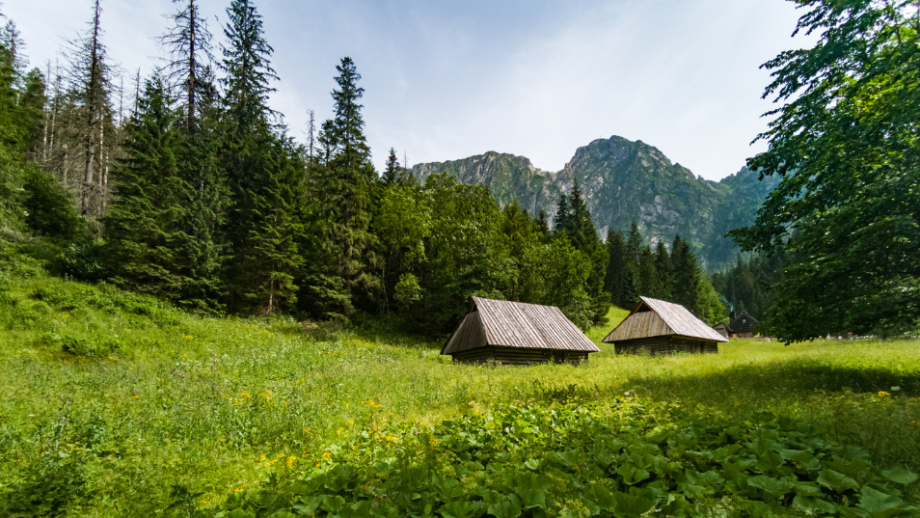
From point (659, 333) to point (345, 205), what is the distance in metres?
24.8

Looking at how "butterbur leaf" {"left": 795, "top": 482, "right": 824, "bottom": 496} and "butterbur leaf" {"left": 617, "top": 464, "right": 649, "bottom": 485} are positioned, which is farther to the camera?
"butterbur leaf" {"left": 617, "top": 464, "right": 649, "bottom": 485}

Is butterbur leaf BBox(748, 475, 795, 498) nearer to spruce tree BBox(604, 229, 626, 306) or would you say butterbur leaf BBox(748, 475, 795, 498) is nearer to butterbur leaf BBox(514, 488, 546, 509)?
butterbur leaf BBox(514, 488, 546, 509)

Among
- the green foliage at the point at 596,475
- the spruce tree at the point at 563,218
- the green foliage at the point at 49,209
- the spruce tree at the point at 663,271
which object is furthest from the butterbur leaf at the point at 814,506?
the spruce tree at the point at 663,271

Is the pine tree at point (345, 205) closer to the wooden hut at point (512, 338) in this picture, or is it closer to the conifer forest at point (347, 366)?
the conifer forest at point (347, 366)

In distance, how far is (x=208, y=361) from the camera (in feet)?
40.7

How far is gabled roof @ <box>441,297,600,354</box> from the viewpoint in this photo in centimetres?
1906

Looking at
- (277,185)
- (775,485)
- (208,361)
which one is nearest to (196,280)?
(277,185)

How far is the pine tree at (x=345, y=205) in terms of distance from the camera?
28.8 m

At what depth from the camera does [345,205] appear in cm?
2991

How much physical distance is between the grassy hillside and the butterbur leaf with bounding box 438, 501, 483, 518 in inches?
85.4

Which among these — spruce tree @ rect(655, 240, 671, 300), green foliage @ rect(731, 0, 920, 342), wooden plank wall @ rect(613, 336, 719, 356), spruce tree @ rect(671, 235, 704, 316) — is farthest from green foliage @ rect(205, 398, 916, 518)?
spruce tree @ rect(671, 235, 704, 316)

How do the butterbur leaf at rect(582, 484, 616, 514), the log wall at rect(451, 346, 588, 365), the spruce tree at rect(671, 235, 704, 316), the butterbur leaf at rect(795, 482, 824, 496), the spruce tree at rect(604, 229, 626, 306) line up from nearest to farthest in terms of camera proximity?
the butterbur leaf at rect(582, 484, 616, 514) < the butterbur leaf at rect(795, 482, 824, 496) < the log wall at rect(451, 346, 588, 365) < the spruce tree at rect(604, 229, 626, 306) < the spruce tree at rect(671, 235, 704, 316)

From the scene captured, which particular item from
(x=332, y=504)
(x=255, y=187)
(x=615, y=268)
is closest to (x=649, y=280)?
(x=615, y=268)

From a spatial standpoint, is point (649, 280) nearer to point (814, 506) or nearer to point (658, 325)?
point (658, 325)
